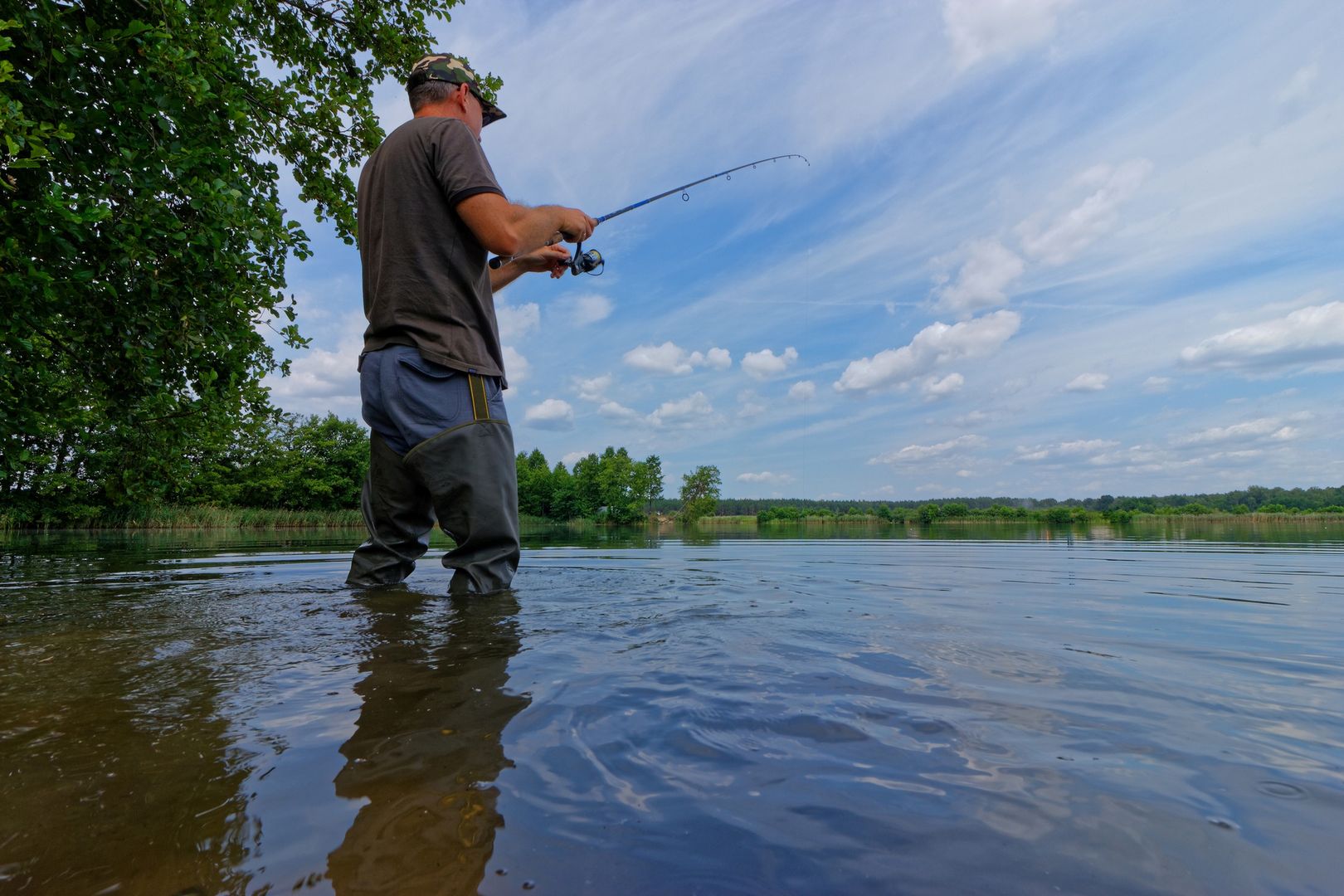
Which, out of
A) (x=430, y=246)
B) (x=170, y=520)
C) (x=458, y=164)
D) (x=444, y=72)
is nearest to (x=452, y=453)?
(x=430, y=246)

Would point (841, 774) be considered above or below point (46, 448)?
below

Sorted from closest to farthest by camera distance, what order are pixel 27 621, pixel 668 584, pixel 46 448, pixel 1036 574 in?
pixel 27 621
pixel 668 584
pixel 1036 574
pixel 46 448

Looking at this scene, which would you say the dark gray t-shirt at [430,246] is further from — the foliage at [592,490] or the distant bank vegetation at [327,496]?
the foliage at [592,490]

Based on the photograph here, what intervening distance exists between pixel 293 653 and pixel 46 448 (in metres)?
22.2

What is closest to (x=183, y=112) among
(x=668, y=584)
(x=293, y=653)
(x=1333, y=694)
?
(x=293, y=653)

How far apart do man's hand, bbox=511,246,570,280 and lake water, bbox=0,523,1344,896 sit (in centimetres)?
241

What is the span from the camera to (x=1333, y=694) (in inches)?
82.0

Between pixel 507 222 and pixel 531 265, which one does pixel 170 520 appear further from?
pixel 507 222

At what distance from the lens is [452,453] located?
3490 millimetres

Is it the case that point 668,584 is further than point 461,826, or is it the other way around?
point 668,584

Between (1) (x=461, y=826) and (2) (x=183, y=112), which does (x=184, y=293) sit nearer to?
(2) (x=183, y=112)

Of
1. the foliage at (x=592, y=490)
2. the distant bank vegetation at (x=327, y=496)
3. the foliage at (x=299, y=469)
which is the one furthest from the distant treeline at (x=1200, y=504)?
the foliage at (x=299, y=469)

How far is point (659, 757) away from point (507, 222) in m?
2.89

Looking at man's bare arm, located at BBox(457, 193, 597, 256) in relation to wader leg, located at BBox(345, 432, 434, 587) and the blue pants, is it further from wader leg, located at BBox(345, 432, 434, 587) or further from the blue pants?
wader leg, located at BBox(345, 432, 434, 587)
